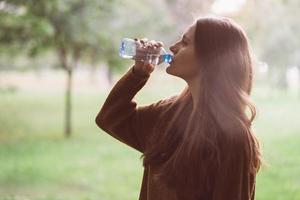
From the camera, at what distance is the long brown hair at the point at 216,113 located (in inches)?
42.5

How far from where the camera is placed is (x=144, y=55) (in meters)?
1.17

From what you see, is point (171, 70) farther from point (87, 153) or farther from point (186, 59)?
point (87, 153)

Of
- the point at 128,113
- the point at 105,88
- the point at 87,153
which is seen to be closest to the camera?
the point at 128,113

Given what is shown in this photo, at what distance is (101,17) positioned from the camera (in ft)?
18.5

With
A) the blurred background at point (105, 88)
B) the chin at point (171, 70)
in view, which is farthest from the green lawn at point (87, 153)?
the chin at point (171, 70)

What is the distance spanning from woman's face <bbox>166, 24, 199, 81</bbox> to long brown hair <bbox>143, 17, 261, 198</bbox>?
0.06 ft

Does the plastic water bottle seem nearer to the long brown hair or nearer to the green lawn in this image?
the long brown hair

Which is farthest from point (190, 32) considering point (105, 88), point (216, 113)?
point (105, 88)

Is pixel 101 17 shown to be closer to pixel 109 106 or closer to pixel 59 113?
pixel 59 113

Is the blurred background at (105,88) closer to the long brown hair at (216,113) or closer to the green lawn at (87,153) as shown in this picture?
the green lawn at (87,153)

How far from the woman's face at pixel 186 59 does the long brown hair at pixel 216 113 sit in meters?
0.02

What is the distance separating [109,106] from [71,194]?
2526 mm

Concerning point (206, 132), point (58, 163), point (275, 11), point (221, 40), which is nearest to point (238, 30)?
point (221, 40)

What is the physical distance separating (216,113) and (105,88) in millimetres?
7674
